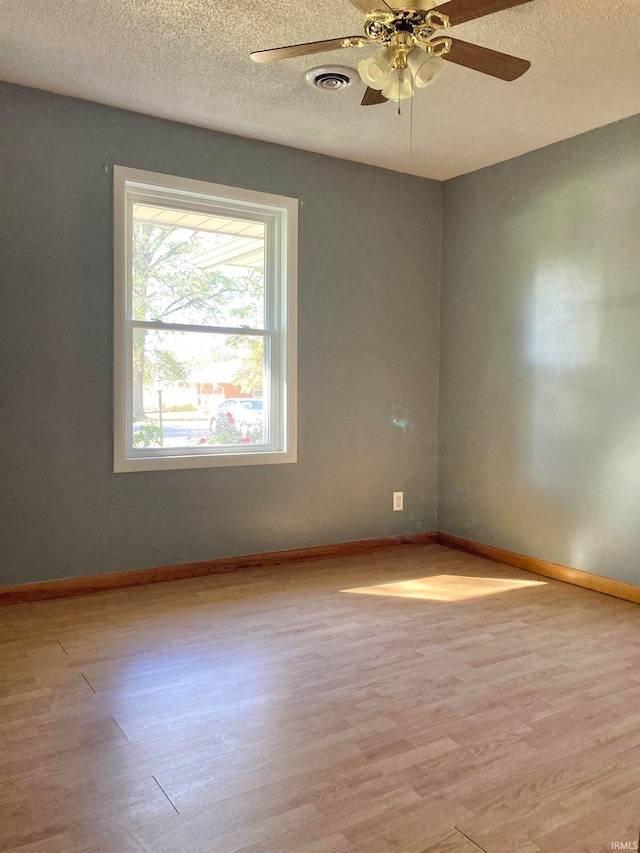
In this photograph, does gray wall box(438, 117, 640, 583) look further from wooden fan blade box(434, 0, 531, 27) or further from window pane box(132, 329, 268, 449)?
wooden fan blade box(434, 0, 531, 27)

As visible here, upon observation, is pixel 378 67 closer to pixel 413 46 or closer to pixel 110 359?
pixel 413 46

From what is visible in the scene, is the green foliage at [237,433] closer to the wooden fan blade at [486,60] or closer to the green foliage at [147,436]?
the green foliage at [147,436]

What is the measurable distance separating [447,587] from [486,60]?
2.62 m

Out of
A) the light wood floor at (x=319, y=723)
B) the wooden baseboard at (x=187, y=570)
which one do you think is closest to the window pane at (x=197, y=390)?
the wooden baseboard at (x=187, y=570)

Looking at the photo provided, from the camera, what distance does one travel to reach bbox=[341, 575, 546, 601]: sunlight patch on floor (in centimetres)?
362

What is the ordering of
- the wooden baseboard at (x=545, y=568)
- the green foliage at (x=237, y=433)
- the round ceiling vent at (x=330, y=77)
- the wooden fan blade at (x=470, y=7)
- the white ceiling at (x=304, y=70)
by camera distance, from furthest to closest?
the green foliage at (x=237, y=433) < the wooden baseboard at (x=545, y=568) < the round ceiling vent at (x=330, y=77) < the white ceiling at (x=304, y=70) < the wooden fan blade at (x=470, y=7)

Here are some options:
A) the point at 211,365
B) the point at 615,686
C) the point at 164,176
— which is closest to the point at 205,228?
the point at 164,176

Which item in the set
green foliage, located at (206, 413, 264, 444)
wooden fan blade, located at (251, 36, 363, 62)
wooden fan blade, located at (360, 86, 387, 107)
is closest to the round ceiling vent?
wooden fan blade, located at (360, 86, 387, 107)

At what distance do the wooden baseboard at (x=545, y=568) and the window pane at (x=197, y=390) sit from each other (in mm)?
1592

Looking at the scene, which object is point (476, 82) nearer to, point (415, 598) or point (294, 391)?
point (294, 391)

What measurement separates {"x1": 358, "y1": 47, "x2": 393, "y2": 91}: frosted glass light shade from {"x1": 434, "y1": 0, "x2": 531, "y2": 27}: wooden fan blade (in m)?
0.24

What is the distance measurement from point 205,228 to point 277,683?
2656 mm

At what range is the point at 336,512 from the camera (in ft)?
14.6

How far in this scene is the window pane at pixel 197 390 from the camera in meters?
3.82
